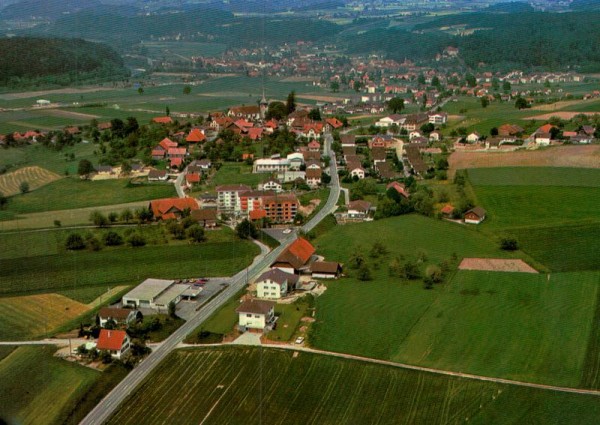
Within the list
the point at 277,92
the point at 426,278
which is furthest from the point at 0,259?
the point at 277,92

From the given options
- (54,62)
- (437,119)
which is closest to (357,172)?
(437,119)

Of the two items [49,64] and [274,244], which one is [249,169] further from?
[49,64]

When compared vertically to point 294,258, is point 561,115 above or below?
below

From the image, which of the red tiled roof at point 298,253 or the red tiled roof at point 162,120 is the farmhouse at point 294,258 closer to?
the red tiled roof at point 298,253

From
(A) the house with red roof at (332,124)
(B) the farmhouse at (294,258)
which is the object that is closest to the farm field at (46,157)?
(A) the house with red roof at (332,124)

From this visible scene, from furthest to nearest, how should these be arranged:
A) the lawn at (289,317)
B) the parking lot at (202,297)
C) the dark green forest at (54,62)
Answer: the dark green forest at (54,62) → the parking lot at (202,297) → the lawn at (289,317)

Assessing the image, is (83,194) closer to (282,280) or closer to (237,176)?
(237,176)
